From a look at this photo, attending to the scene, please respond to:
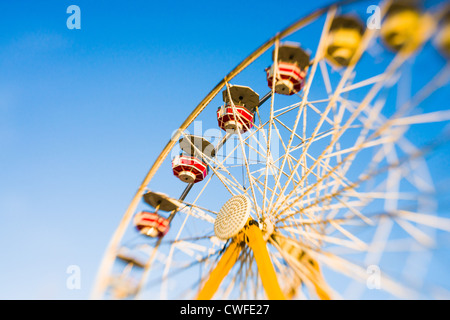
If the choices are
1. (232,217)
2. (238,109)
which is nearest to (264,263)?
(232,217)

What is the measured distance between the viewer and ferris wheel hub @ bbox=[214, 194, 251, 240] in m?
7.36

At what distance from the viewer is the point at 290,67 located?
7312 millimetres

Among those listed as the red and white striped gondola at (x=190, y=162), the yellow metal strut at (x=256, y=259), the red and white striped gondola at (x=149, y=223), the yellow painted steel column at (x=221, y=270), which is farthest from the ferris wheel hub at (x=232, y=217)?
the red and white striped gondola at (x=149, y=223)

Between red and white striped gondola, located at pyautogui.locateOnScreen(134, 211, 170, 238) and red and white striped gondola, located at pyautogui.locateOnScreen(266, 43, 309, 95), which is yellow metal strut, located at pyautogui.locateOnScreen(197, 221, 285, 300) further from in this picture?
red and white striped gondola, located at pyautogui.locateOnScreen(266, 43, 309, 95)

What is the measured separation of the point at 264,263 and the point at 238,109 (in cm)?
Result: 455

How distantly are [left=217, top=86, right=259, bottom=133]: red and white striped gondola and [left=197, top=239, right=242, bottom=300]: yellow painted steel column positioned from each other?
3.42 m

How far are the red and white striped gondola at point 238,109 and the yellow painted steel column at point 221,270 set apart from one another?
342 cm

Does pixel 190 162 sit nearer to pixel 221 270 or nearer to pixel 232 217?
pixel 232 217

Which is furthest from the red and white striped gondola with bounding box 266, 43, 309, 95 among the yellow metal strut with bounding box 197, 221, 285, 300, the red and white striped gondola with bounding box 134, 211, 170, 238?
the red and white striped gondola with bounding box 134, 211, 170, 238

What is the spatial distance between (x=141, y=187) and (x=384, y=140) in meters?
6.63

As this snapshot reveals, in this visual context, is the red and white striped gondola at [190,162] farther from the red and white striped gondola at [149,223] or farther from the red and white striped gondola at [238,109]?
the red and white striped gondola at [149,223]
